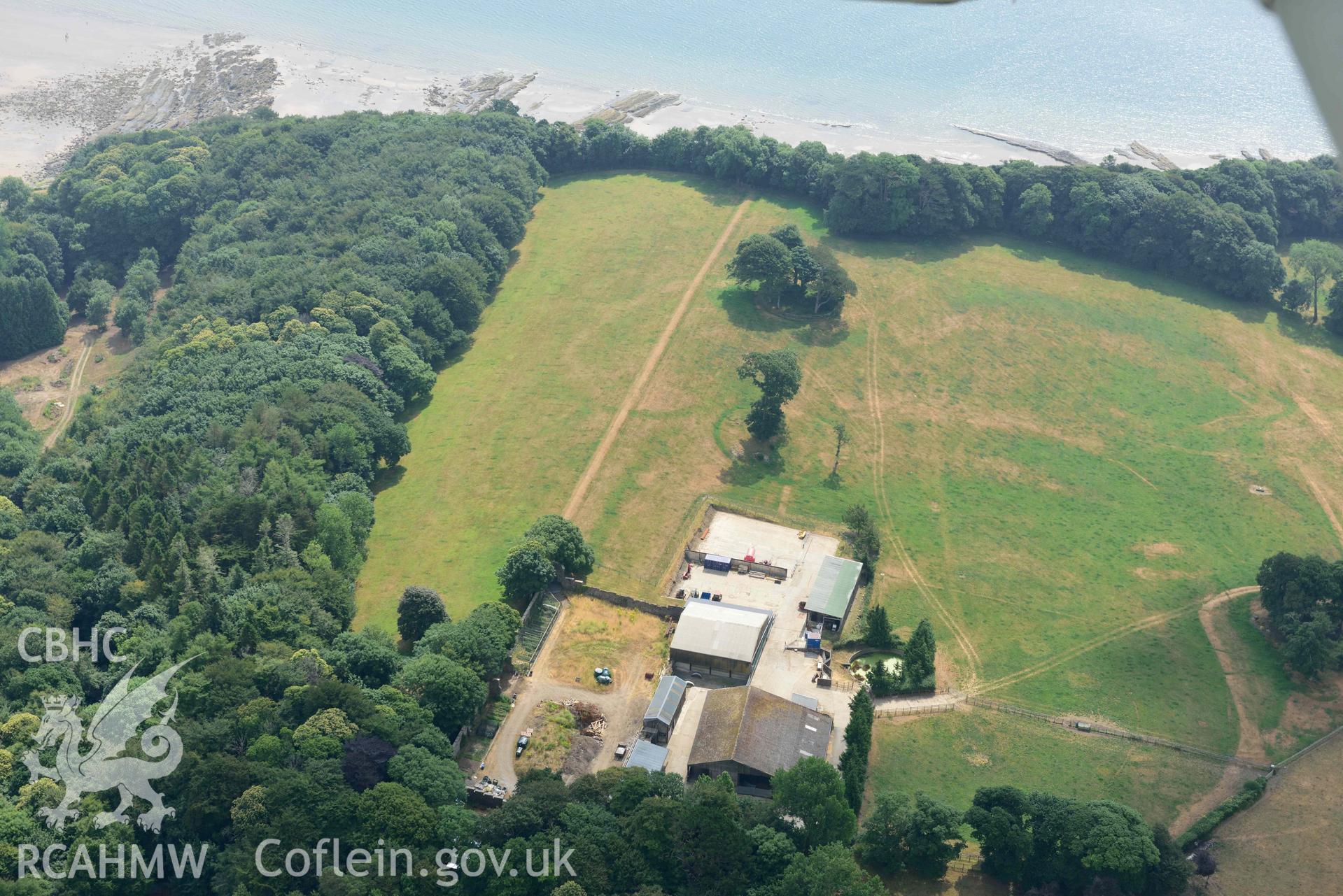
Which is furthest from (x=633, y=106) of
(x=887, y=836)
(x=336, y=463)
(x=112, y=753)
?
(x=887, y=836)

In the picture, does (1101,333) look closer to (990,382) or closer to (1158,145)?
(990,382)

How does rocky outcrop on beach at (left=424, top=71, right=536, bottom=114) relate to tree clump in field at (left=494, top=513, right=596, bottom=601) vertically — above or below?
above

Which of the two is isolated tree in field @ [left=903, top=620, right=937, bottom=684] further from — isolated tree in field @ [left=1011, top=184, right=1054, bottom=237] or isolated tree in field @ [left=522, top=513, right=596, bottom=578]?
isolated tree in field @ [left=1011, top=184, right=1054, bottom=237]

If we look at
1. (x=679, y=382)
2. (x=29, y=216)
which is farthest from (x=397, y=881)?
(x=29, y=216)

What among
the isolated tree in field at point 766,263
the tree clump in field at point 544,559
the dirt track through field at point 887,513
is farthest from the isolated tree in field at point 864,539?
the isolated tree in field at point 766,263

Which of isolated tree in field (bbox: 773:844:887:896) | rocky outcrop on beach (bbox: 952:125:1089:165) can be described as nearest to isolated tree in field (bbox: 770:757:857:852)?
isolated tree in field (bbox: 773:844:887:896)
